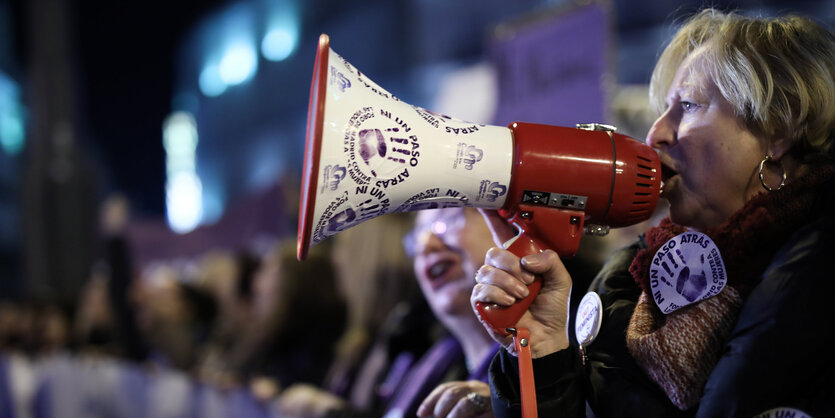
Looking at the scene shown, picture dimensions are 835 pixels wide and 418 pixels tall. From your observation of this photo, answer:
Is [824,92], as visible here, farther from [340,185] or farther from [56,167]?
[56,167]

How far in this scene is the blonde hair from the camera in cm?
110

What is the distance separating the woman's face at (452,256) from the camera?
1683 mm

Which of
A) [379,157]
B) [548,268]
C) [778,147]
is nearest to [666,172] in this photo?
[778,147]

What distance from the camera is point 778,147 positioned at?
1138mm

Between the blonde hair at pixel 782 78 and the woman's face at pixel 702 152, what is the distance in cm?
3

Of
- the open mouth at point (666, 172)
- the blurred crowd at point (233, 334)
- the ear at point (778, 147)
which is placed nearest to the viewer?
the ear at point (778, 147)

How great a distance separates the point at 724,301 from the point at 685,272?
0.07 metres

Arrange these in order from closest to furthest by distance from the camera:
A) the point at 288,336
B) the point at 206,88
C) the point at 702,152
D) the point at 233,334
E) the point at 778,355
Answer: the point at 778,355 < the point at 702,152 < the point at 288,336 < the point at 233,334 < the point at 206,88

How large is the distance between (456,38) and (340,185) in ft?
25.0

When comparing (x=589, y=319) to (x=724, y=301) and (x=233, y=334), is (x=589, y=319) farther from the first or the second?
(x=233, y=334)

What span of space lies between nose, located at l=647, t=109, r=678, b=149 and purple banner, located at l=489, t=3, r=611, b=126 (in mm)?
1120

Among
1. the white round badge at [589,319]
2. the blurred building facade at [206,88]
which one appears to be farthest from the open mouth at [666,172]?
the blurred building facade at [206,88]

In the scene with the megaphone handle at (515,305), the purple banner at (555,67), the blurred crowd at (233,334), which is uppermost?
the purple banner at (555,67)

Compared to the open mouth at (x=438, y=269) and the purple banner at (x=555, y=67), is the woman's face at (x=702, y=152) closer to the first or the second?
the open mouth at (x=438, y=269)
